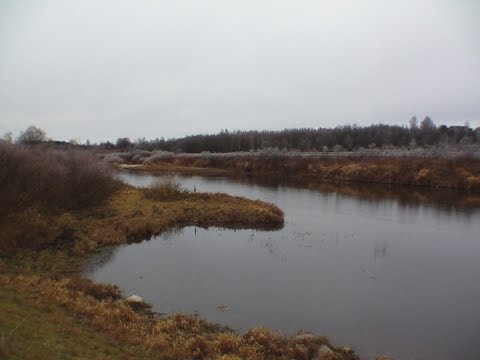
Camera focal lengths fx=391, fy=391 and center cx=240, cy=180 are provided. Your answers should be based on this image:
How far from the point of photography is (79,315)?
1030cm

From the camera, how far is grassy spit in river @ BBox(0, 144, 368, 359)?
26.5ft

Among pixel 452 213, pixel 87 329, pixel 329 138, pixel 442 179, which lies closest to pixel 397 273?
pixel 87 329

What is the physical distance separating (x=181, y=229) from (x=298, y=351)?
15.9 metres

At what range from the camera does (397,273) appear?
1661 centimetres

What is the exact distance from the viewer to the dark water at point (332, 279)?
11.6 m

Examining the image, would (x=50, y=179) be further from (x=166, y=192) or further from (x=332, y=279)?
(x=332, y=279)

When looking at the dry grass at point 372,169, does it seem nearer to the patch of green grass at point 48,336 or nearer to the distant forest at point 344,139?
the distant forest at point 344,139

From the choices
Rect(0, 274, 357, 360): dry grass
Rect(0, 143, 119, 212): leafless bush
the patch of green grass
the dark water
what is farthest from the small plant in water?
the patch of green grass

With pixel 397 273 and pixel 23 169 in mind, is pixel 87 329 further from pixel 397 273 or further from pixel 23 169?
pixel 23 169

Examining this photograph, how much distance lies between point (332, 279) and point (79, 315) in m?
9.56

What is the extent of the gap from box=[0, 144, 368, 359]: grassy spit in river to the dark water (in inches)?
45.1

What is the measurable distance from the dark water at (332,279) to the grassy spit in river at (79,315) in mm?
1145

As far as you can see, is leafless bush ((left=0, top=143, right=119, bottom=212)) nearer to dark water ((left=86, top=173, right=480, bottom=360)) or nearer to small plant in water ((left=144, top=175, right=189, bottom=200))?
small plant in water ((left=144, top=175, right=189, bottom=200))

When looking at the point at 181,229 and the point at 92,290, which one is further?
the point at 181,229
